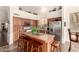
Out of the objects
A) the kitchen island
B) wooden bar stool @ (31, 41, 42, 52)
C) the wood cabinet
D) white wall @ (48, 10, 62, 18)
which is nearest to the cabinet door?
the wood cabinet

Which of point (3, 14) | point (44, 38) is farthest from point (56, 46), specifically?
point (3, 14)

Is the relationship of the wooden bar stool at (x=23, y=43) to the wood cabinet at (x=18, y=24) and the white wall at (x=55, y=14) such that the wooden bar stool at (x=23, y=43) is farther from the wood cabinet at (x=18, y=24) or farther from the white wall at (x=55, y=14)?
the white wall at (x=55, y=14)

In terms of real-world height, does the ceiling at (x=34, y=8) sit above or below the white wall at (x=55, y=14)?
above

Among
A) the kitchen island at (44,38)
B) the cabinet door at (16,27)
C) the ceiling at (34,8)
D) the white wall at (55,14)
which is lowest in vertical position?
the kitchen island at (44,38)

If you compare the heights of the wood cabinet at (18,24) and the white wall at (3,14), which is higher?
the white wall at (3,14)

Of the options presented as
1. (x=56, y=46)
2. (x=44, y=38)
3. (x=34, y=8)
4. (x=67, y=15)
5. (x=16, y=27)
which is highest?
(x=34, y=8)

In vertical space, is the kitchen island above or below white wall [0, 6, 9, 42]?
below

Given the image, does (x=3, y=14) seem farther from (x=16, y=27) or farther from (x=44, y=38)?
(x=44, y=38)

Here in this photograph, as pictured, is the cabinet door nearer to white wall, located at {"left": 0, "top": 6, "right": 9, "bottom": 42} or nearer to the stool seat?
white wall, located at {"left": 0, "top": 6, "right": 9, "bottom": 42}

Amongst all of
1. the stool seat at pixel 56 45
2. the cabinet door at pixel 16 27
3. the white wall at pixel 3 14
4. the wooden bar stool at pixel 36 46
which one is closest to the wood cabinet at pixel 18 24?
the cabinet door at pixel 16 27

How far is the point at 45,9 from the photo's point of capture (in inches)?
83.7

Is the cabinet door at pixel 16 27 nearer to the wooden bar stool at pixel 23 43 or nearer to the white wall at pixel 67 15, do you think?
the wooden bar stool at pixel 23 43

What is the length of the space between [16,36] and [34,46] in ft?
0.94
